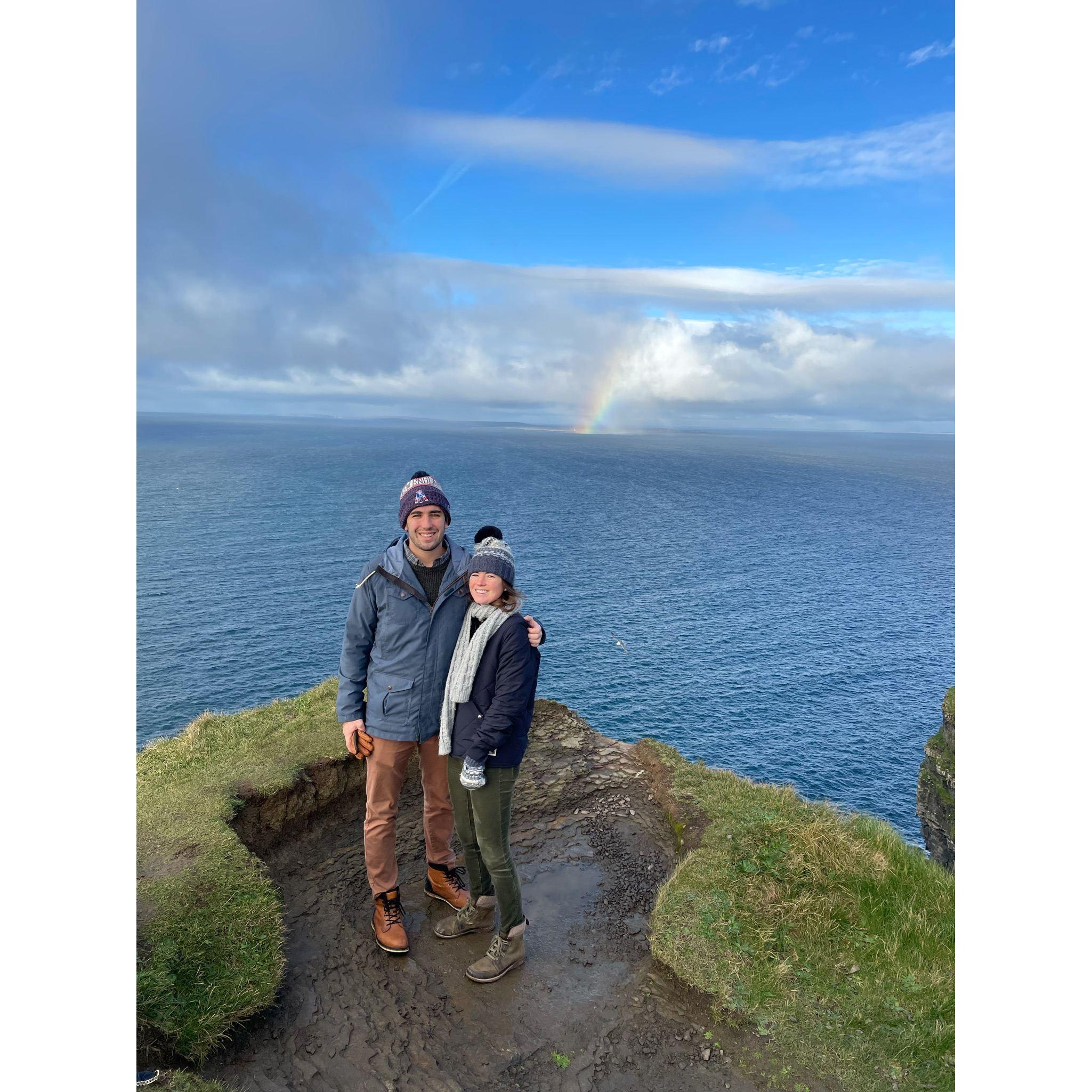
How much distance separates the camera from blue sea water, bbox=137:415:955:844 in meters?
38.1

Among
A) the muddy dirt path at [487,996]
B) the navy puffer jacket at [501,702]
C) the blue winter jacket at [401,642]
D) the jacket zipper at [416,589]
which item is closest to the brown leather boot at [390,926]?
the muddy dirt path at [487,996]

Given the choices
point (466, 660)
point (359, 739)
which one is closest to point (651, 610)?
point (359, 739)

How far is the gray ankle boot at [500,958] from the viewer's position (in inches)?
261

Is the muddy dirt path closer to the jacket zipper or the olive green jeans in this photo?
the olive green jeans

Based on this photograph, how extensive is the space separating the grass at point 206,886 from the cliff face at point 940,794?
19.5 meters

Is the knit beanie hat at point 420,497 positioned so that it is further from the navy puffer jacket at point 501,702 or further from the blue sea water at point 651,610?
the blue sea water at point 651,610

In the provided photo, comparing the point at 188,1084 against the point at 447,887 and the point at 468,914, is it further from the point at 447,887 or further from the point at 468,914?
the point at 447,887

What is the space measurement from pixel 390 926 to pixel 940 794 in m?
23.2

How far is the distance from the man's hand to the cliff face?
65.9ft

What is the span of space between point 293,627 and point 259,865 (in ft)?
140

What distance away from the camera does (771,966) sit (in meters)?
6.68

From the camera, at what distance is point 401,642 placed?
6.56 meters
